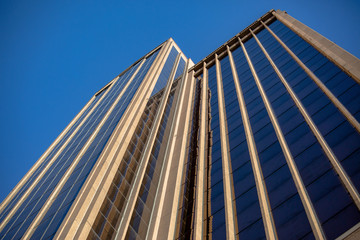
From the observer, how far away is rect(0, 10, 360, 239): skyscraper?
17.3 meters

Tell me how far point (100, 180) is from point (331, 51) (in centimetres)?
2275

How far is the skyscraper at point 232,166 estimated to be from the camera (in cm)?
1733

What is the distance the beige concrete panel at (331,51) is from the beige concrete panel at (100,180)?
20.4m

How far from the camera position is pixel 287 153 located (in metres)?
21.0

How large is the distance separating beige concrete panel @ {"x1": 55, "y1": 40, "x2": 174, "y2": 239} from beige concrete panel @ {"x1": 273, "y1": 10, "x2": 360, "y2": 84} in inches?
802

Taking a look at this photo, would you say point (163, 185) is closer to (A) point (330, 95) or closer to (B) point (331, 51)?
(A) point (330, 95)

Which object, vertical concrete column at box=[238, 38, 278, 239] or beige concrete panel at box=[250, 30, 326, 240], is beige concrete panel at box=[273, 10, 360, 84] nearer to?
beige concrete panel at box=[250, 30, 326, 240]

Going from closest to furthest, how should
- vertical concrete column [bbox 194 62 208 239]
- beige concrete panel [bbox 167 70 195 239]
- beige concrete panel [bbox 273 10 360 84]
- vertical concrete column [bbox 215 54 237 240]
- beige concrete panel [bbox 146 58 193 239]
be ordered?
vertical concrete column [bbox 215 54 237 240]
vertical concrete column [bbox 194 62 208 239]
beige concrete panel [bbox 146 58 193 239]
beige concrete panel [bbox 167 70 195 239]
beige concrete panel [bbox 273 10 360 84]

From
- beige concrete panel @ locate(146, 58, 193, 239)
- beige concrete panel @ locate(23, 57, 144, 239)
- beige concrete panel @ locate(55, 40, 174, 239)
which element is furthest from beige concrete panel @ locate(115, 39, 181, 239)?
beige concrete panel @ locate(23, 57, 144, 239)

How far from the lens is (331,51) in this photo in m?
28.7

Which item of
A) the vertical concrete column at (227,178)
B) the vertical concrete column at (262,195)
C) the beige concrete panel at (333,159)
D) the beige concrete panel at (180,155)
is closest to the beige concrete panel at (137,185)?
the beige concrete panel at (180,155)

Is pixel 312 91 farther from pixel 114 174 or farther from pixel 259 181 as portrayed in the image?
pixel 114 174

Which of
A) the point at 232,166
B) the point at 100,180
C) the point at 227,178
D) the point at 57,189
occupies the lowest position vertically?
the point at 227,178

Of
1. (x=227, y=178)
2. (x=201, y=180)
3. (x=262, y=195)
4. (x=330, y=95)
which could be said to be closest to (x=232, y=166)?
(x=227, y=178)
